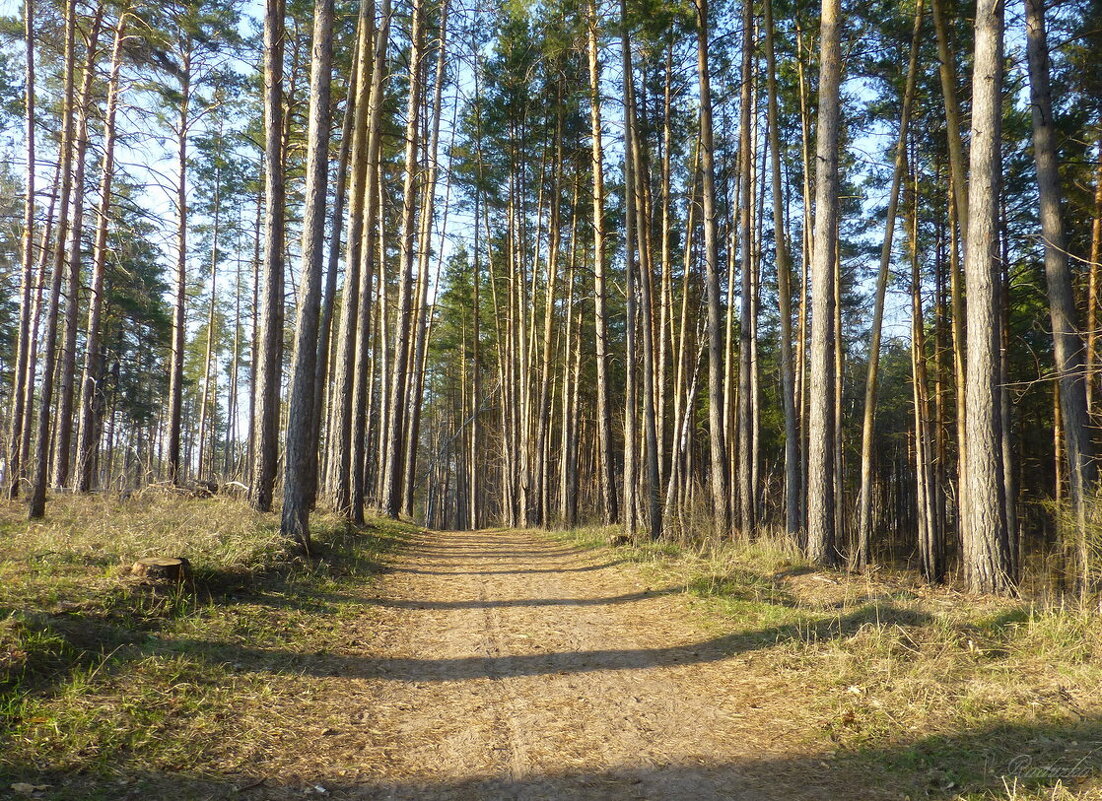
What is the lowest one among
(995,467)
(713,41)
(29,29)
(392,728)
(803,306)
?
(392,728)

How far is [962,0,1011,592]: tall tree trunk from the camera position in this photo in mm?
6250

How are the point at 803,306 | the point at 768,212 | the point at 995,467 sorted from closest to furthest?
the point at 995,467 → the point at 803,306 → the point at 768,212

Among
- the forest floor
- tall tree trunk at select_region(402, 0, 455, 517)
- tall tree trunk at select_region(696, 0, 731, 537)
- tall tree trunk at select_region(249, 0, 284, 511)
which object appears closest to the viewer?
the forest floor

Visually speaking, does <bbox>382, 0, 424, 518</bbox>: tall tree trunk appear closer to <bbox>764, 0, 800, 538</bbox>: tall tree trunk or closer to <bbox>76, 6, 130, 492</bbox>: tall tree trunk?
<bbox>76, 6, 130, 492</bbox>: tall tree trunk

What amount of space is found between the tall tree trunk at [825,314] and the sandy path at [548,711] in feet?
7.93

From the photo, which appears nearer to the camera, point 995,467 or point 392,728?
point 392,728

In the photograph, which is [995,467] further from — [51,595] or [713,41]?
[713,41]

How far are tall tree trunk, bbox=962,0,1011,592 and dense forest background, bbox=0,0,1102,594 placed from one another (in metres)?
0.03

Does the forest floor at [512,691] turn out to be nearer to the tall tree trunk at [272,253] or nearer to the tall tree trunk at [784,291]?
the tall tree trunk at [272,253]

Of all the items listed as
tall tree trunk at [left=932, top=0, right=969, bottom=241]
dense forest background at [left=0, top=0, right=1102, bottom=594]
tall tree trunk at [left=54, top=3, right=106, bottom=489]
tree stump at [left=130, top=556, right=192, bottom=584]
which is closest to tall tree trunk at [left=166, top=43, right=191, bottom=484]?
dense forest background at [left=0, top=0, right=1102, bottom=594]

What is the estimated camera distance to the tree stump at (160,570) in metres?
5.26

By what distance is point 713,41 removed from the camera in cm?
1290

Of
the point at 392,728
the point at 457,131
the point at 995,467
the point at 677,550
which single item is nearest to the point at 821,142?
the point at 995,467

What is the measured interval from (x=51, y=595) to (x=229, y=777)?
2542 millimetres
